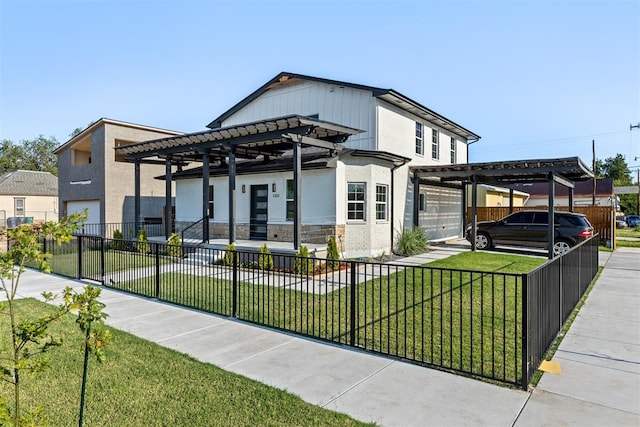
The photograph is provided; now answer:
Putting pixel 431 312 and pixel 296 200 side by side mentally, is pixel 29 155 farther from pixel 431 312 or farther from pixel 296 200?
pixel 431 312

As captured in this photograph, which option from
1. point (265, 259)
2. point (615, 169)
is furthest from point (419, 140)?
point (615, 169)

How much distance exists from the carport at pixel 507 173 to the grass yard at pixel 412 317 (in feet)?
20.7

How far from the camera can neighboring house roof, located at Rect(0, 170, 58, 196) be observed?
35116 mm

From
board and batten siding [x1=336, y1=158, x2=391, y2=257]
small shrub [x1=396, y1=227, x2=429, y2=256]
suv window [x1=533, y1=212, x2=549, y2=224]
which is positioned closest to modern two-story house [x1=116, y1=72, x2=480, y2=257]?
board and batten siding [x1=336, y1=158, x2=391, y2=257]

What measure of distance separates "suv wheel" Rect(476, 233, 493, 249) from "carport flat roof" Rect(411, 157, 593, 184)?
2471mm

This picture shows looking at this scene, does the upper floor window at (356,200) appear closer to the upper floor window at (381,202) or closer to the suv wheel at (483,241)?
the upper floor window at (381,202)

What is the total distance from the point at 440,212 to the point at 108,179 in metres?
18.7

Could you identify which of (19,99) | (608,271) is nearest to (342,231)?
(608,271)

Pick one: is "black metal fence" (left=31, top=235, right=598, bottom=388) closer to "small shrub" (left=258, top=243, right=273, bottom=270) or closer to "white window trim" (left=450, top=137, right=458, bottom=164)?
"small shrub" (left=258, top=243, right=273, bottom=270)

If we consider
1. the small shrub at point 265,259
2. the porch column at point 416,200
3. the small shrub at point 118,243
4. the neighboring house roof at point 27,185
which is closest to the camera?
the small shrub at point 265,259

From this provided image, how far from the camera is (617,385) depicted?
398 centimetres

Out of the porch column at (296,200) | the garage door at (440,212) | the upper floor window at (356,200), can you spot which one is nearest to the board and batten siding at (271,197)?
the upper floor window at (356,200)

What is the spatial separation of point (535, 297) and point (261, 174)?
12.5 metres

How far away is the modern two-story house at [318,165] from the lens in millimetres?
13078
